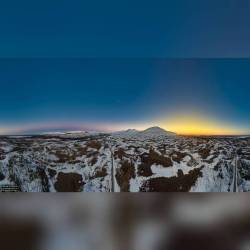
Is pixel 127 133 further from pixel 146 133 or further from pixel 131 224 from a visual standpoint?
pixel 131 224

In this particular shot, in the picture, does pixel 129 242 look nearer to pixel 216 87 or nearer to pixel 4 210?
pixel 4 210

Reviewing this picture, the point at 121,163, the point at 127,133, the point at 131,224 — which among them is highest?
the point at 127,133

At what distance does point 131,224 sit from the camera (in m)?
1.28

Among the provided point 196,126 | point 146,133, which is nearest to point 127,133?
point 146,133

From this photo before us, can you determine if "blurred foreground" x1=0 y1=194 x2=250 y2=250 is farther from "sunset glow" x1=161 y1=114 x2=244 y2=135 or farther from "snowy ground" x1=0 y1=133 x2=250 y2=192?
"sunset glow" x1=161 y1=114 x2=244 y2=135

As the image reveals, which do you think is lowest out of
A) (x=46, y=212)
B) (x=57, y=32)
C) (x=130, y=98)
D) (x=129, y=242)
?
(x=129, y=242)

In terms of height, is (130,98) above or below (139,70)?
below

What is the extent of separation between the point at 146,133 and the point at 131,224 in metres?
0.36

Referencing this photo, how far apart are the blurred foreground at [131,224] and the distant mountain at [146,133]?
0.81 ft

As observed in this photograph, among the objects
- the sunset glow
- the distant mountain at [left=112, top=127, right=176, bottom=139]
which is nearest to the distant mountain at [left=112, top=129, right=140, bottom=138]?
the distant mountain at [left=112, top=127, right=176, bottom=139]

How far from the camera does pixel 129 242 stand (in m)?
1.28

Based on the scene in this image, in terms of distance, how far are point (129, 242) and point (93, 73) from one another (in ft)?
2.26

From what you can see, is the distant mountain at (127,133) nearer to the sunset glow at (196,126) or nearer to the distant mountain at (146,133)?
the distant mountain at (146,133)

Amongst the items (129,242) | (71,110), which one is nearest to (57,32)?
(71,110)
